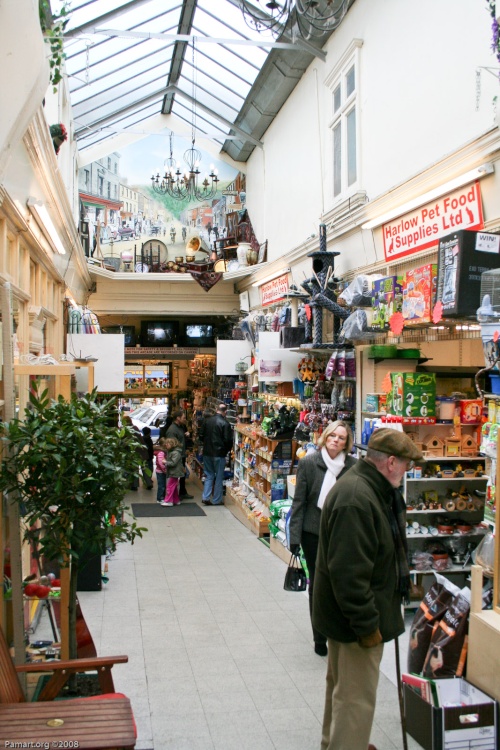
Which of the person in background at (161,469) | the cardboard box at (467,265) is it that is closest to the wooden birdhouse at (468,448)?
the cardboard box at (467,265)

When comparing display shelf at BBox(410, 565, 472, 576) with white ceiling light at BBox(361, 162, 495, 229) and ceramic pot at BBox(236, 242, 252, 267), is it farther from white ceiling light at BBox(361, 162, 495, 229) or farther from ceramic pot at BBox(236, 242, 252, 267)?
ceramic pot at BBox(236, 242, 252, 267)

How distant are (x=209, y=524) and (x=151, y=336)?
23.2 feet

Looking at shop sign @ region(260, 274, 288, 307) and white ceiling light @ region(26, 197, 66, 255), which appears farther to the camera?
shop sign @ region(260, 274, 288, 307)

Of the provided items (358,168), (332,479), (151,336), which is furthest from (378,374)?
(151,336)

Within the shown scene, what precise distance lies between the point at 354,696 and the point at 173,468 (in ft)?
28.6

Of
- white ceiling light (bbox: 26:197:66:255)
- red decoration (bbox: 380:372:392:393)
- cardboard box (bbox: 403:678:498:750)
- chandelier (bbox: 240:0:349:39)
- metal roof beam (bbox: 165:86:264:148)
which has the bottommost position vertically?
cardboard box (bbox: 403:678:498:750)

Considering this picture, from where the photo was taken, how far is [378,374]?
6.48m

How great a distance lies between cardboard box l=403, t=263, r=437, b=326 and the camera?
198 inches

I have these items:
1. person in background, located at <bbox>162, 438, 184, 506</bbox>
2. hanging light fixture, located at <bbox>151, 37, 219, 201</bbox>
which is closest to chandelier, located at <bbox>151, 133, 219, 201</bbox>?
hanging light fixture, located at <bbox>151, 37, 219, 201</bbox>

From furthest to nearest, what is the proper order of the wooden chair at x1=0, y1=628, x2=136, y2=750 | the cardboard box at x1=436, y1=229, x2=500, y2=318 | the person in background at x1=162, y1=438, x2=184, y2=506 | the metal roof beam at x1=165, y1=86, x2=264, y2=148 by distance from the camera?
the metal roof beam at x1=165, y1=86, x2=264, y2=148
the person in background at x1=162, y1=438, x2=184, y2=506
the cardboard box at x1=436, y1=229, x2=500, y2=318
the wooden chair at x1=0, y1=628, x2=136, y2=750

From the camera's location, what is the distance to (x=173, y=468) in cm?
1166

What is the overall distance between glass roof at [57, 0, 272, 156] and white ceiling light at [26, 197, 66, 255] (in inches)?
103

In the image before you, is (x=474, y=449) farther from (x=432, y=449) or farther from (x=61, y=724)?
(x=61, y=724)

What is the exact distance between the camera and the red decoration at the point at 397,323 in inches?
215
